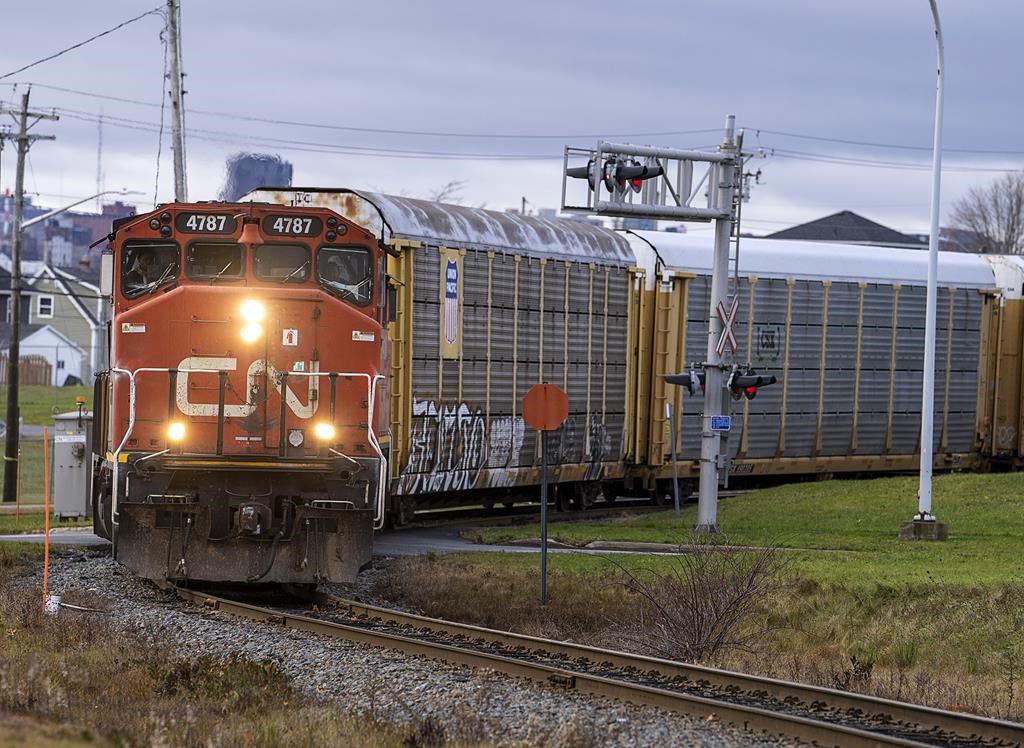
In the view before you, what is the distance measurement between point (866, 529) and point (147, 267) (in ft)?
43.6

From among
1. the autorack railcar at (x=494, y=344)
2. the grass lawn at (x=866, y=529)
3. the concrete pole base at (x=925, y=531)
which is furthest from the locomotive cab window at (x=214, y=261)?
the concrete pole base at (x=925, y=531)

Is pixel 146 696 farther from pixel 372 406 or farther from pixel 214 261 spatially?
pixel 214 261

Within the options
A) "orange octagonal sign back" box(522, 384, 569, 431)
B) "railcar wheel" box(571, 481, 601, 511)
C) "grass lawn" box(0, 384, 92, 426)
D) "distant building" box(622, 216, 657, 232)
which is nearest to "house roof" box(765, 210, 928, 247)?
"distant building" box(622, 216, 657, 232)

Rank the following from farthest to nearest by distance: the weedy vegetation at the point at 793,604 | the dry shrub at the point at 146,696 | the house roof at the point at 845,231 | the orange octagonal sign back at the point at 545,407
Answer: the house roof at the point at 845,231 < the orange octagonal sign back at the point at 545,407 < the weedy vegetation at the point at 793,604 < the dry shrub at the point at 146,696

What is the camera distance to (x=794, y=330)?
2923 centimetres

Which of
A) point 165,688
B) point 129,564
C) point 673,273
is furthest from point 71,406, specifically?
point 165,688

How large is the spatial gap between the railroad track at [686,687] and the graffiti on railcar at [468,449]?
23.6ft

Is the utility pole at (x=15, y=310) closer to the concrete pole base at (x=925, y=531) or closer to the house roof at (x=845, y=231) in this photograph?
the concrete pole base at (x=925, y=531)

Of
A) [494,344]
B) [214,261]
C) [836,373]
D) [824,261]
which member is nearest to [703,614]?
[214,261]

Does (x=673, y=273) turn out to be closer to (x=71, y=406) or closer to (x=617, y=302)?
(x=617, y=302)

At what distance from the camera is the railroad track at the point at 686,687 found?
32.0 feet

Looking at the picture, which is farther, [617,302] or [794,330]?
[794,330]

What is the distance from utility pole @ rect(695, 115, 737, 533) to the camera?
22.3 m

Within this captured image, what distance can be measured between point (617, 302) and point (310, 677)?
1585 centimetres
